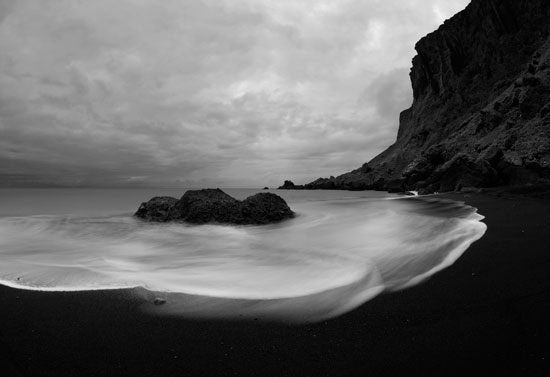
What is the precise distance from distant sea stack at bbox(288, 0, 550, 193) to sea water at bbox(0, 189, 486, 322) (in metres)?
21.8

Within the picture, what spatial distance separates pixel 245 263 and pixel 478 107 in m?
55.8

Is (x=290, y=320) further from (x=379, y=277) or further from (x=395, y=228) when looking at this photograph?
(x=395, y=228)

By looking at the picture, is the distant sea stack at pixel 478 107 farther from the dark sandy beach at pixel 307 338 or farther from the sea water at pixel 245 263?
the dark sandy beach at pixel 307 338

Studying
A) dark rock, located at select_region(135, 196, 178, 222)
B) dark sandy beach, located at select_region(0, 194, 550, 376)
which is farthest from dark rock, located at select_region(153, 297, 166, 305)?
dark rock, located at select_region(135, 196, 178, 222)

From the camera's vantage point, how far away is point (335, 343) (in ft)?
9.01

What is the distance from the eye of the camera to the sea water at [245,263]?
13.0 feet

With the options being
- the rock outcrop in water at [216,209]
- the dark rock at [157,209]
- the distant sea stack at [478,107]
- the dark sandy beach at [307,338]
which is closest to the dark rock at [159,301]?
the dark sandy beach at [307,338]

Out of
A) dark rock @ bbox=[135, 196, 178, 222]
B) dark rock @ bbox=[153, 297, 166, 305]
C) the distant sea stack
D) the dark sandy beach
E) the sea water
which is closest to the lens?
the dark sandy beach

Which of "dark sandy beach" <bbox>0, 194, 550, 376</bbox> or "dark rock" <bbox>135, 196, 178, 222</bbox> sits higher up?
"dark rock" <bbox>135, 196, 178, 222</bbox>

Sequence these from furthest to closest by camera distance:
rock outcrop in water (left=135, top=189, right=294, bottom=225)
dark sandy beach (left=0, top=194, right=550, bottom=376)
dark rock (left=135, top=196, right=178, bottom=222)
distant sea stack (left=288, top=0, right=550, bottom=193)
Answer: distant sea stack (left=288, top=0, right=550, bottom=193)
dark rock (left=135, top=196, right=178, bottom=222)
rock outcrop in water (left=135, top=189, right=294, bottom=225)
dark sandy beach (left=0, top=194, right=550, bottom=376)

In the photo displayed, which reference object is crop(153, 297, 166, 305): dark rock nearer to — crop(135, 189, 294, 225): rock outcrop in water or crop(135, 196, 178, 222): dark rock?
crop(135, 189, 294, 225): rock outcrop in water

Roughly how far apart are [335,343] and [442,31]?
71.1 meters

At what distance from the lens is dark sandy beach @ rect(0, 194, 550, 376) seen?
2391mm

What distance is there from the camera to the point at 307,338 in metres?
2.86
